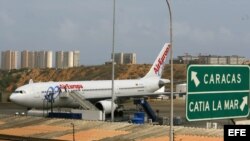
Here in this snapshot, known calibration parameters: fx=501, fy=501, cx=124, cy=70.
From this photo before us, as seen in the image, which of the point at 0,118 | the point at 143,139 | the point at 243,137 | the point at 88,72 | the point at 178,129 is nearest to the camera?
the point at 243,137

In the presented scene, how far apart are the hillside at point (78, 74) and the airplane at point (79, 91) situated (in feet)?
264

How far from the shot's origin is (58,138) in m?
30.7

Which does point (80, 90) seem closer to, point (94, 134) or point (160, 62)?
point (160, 62)

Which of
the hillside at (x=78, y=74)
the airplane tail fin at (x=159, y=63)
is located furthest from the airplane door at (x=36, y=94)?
the hillside at (x=78, y=74)

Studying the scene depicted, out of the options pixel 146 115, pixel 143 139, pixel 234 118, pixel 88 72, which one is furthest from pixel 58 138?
pixel 88 72

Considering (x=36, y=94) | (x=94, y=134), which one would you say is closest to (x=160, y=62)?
(x=36, y=94)

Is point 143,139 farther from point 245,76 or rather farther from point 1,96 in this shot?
point 1,96

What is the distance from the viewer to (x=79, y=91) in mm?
52281

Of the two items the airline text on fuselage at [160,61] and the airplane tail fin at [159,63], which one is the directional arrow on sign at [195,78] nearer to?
the airplane tail fin at [159,63]

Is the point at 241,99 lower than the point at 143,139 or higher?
higher

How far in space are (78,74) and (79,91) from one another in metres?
114

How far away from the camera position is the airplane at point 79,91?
48312 millimetres

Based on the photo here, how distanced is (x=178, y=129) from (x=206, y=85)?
93.5 ft

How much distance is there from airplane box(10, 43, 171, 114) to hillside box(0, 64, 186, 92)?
80351 mm
